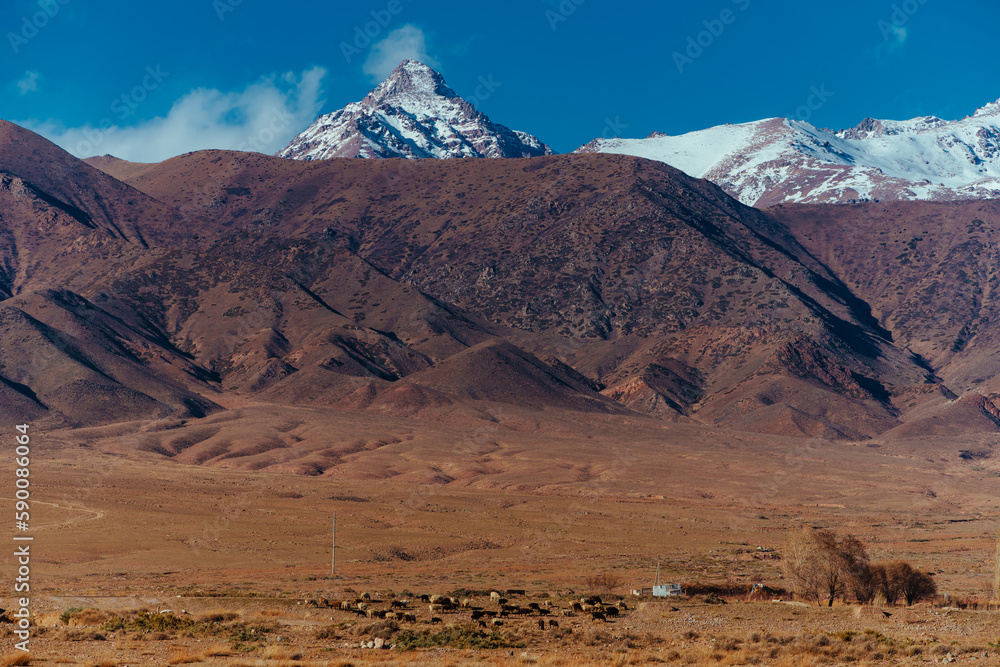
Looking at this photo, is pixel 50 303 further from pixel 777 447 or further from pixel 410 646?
pixel 410 646

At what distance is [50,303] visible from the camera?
193 m

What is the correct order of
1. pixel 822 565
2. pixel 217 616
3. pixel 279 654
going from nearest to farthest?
pixel 279 654 < pixel 217 616 < pixel 822 565

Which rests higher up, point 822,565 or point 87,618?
point 822,565

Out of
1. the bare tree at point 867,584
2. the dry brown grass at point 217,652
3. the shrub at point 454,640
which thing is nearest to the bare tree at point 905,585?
the bare tree at point 867,584

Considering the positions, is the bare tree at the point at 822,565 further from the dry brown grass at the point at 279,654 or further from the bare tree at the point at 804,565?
the dry brown grass at the point at 279,654

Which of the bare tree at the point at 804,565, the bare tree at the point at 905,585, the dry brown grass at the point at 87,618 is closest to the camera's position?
the dry brown grass at the point at 87,618

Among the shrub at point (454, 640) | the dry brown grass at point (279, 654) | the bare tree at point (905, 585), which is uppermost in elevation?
the bare tree at point (905, 585)

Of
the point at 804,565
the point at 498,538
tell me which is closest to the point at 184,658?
the point at 804,565

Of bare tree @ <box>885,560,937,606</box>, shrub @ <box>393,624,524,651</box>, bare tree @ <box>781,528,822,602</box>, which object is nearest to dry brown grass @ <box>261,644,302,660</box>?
shrub @ <box>393,624,524,651</box>

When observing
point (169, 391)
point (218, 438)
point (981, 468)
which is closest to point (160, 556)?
point (218, 438)

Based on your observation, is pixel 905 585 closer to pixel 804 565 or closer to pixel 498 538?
pixel 804 565

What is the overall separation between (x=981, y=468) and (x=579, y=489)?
75402 millimetres

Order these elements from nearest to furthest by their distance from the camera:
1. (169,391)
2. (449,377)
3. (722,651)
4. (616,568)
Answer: (722,651) → (616,568) → (169,391) → (449,377)

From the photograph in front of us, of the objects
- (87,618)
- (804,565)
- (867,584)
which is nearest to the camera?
(87,618)
